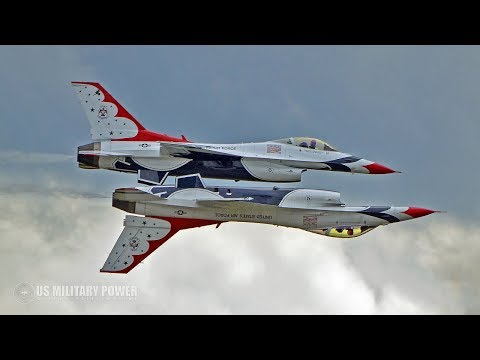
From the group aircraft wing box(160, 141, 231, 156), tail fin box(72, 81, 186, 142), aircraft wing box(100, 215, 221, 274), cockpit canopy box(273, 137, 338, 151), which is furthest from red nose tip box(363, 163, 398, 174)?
tail fin box(72, 81, 186, 142)

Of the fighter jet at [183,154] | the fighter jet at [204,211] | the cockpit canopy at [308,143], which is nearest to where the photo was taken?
the fighter jet at [204,211]

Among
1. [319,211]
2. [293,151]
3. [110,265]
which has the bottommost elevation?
[110,265]

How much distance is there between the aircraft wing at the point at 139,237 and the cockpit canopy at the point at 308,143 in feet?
12.5

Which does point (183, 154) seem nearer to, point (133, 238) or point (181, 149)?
point (181, 149)

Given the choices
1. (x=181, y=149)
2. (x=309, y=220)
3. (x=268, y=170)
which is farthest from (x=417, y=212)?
(x=181, y=149)

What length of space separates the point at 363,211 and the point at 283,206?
2.86 metres

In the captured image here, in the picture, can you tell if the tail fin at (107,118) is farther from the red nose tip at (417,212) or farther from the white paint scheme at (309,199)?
the red nose tip at (417,212)

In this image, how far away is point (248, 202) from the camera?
30.6 meters

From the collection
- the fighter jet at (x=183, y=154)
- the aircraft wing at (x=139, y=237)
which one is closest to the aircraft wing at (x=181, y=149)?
the fighter jet at (x=183, y=154)

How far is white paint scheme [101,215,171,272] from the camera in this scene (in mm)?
30828

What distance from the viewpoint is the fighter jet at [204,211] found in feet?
100

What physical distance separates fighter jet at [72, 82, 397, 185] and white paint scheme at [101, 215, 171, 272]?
1373mm

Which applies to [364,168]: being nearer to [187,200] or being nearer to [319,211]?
[319,211]

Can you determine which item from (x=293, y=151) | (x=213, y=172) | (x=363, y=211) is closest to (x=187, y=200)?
(x=213, y=172)
